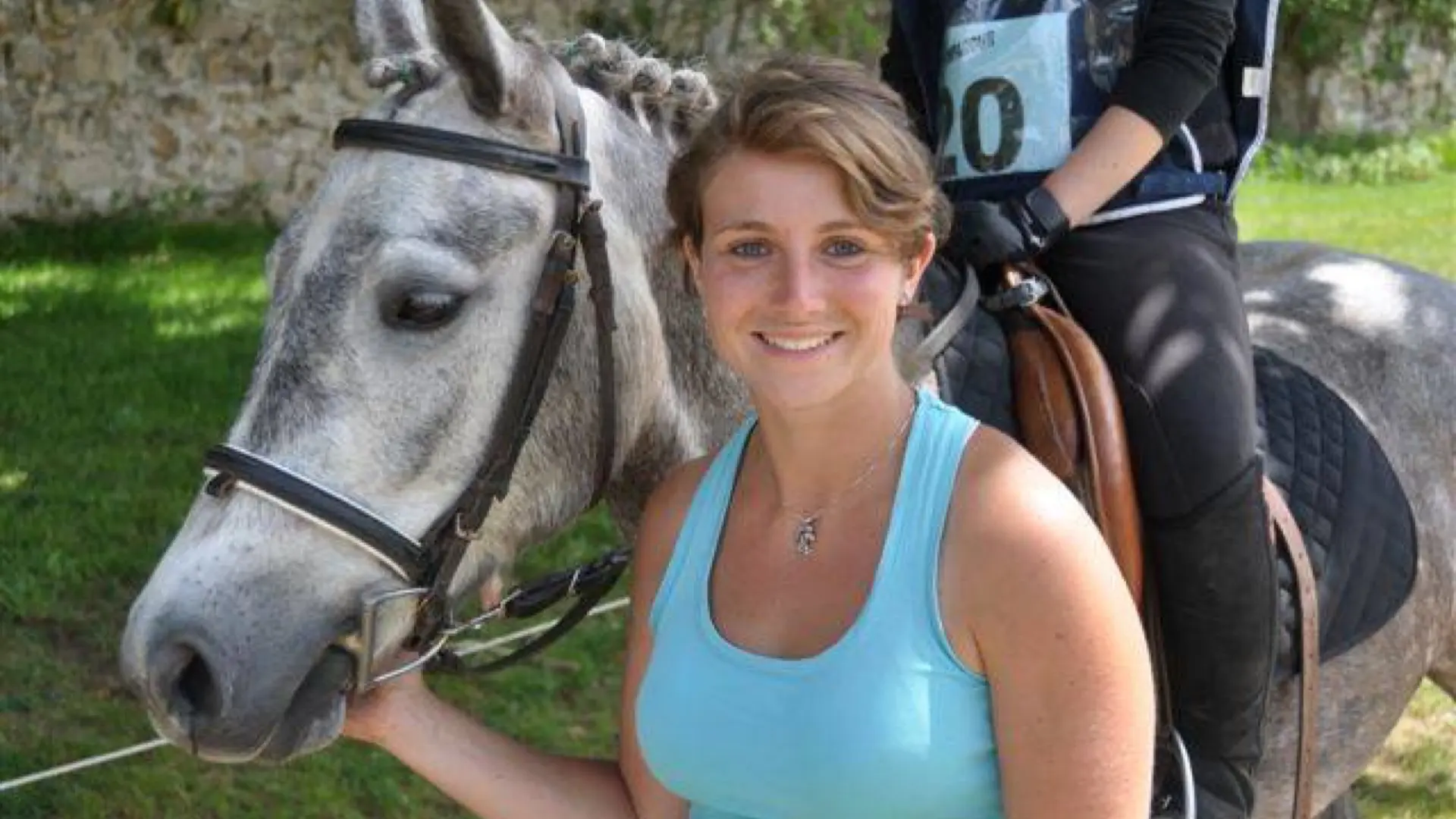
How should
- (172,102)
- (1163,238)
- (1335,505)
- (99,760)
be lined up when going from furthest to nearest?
(172,102)
(99,760)
(1335,505)
(1163,238)

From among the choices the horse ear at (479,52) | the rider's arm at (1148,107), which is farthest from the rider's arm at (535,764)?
the rider's arm at (1148,107)

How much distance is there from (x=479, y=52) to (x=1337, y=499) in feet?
5.55

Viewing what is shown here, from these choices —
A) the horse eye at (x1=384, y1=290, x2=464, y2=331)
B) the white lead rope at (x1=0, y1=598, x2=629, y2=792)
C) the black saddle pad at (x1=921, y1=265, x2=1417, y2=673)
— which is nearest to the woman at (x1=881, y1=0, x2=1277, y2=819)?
the black saddle pad at (x1=921, y1=265, x2=1417, y2=673)

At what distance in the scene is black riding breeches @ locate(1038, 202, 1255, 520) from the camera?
2.79 meters

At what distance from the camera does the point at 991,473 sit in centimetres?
199

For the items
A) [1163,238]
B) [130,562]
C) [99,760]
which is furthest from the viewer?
[130,562]

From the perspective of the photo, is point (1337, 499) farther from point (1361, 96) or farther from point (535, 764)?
point (1361, 96)

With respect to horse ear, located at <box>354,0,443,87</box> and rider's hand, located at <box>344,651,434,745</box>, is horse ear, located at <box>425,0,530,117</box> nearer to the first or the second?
horse ear, located at <box>354,0,443,87</box>

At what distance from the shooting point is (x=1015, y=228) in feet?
9.00

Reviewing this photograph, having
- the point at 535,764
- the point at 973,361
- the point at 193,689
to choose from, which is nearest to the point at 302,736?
the point at 193,689

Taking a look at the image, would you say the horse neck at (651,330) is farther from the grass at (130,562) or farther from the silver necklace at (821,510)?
the grass at (130,562)

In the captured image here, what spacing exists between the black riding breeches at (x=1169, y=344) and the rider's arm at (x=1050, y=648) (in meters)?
0.87

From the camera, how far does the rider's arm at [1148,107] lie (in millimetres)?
2756

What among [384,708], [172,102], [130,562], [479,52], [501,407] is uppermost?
[479,52]
